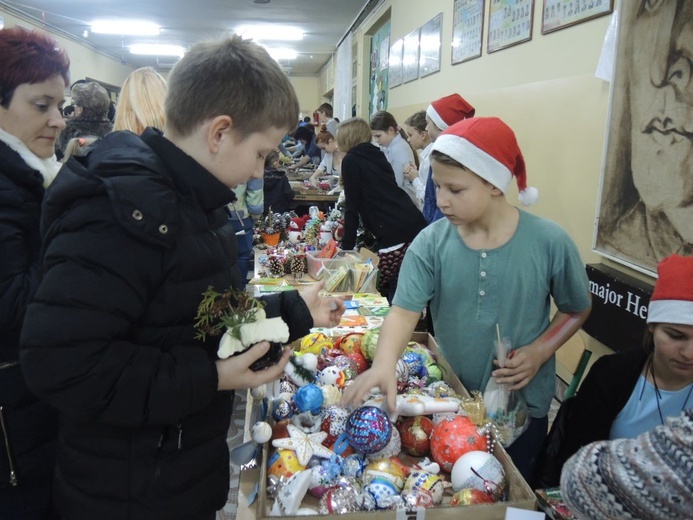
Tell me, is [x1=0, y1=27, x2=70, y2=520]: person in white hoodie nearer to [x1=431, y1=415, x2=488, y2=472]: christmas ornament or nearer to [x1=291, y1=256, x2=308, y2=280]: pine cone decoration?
[x1=431, y1=415, x2=488, y2=472]: christmas ornament

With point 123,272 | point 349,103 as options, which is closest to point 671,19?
point 123,272

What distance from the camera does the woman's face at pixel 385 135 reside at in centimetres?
469

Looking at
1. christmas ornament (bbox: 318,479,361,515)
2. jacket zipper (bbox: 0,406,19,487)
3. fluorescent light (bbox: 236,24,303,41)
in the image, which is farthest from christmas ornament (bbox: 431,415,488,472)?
fluorescent light (bbox: 236,24,303,41)

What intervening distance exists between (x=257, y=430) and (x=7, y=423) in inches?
21.7

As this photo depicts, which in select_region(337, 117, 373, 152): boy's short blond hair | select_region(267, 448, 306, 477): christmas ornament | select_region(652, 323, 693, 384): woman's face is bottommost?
select_region(267, 448, 306, 477): christmas ornament

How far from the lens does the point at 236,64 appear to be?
3.11 ft

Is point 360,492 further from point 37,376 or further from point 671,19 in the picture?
point 671,19

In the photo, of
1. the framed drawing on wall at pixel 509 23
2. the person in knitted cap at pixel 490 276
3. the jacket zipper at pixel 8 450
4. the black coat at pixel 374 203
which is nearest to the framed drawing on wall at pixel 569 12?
the framed drawing on wall at pixel 509 23

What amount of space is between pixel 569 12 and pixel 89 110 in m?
2.80

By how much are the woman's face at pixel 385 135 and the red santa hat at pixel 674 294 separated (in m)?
3.55

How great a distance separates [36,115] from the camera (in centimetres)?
130

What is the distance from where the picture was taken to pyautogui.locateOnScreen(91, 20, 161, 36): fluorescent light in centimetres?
1075

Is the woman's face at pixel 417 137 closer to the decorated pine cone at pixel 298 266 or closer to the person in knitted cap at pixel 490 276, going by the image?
the decorated pine cone at pixel 298 266

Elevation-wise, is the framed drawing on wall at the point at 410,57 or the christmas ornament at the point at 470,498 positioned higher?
the framed drawing on wall at the point at 410,57
